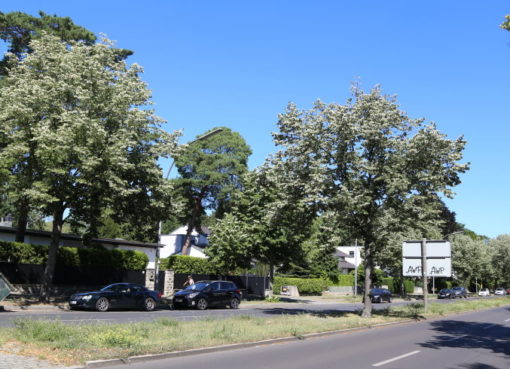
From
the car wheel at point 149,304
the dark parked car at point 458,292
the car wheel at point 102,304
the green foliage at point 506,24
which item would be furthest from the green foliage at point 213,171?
the green foliage at point 506,24

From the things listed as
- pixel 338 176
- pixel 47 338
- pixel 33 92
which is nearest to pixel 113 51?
pixel 33 92

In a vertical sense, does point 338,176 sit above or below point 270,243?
above

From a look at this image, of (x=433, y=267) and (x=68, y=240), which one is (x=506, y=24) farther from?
(x=68, y=240)

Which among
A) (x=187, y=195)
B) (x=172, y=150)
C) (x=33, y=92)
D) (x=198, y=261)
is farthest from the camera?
(x=187, y=195)

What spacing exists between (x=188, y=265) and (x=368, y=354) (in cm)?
2820

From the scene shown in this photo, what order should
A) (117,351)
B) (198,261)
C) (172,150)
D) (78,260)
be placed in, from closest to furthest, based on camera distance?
(117,351) → (172,150) → (78,260) → (198,261)

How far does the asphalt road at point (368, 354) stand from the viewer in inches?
368

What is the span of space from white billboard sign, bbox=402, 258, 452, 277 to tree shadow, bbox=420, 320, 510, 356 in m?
3.20

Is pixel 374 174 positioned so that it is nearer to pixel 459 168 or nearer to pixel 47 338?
pixel 459 168

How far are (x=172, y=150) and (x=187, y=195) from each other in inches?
1080

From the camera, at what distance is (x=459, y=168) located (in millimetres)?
18719

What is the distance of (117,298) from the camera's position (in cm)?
2188

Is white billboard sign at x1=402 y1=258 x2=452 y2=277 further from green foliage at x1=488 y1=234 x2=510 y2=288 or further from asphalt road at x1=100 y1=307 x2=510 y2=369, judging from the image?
green foliage at x1=488 y1=234 x2=510 y2=288

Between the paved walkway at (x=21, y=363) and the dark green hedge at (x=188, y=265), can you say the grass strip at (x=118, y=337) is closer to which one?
the paved walkway at (x=21, y=363)
